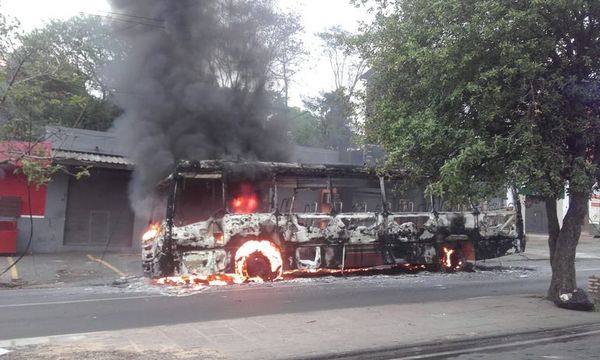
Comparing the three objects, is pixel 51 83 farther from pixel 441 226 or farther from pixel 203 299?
pixel 441 226

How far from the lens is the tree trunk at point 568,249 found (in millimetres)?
8430

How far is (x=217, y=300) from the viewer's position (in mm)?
8852

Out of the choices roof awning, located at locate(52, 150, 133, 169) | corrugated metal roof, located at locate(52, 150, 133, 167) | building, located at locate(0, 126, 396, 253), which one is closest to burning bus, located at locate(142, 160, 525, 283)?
building, located at locate(0, 126, 396, 253)

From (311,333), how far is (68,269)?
350 inches

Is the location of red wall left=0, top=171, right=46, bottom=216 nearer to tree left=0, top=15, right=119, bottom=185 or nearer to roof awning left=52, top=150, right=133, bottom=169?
roof awning left=52, top=150, right=133, bottom=169

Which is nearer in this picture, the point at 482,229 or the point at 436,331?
the point at 436,331

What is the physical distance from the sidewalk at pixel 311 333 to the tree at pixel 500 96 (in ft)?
5.51

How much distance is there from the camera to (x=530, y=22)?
23.0 ft

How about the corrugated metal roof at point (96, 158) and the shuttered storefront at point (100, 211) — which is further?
the shuttered storefront at point (100, 211)

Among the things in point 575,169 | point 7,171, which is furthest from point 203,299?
point 7,171

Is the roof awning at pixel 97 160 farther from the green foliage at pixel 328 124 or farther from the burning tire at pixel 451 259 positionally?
the green foliage at pixel 328 124

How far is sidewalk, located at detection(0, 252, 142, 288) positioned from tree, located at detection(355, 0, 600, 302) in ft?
25.2

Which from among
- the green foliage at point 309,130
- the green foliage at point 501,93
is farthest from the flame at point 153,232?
the green foliage at point 309,130

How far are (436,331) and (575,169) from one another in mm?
2916
